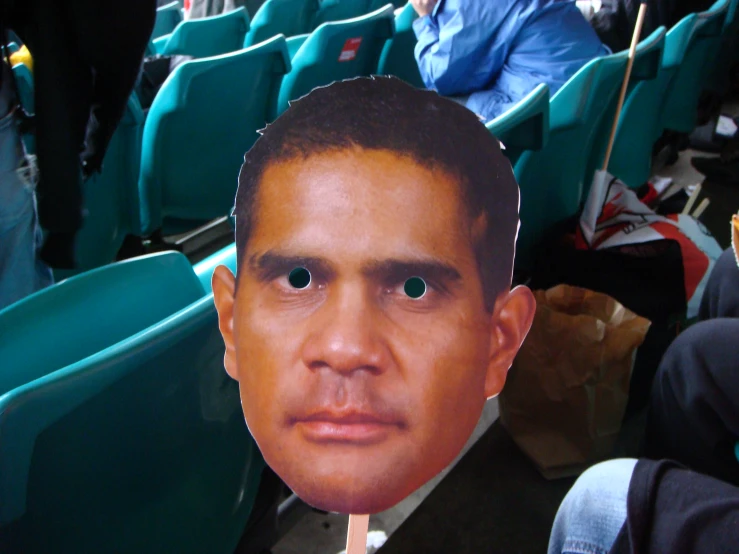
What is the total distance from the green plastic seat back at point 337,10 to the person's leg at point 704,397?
2248 mm

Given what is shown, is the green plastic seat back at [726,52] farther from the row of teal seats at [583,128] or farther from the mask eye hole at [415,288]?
the mask eye hole at [415,288]

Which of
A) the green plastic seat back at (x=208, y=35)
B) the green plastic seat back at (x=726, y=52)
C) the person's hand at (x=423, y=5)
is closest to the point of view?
the person's hand at (x=423, y=5)

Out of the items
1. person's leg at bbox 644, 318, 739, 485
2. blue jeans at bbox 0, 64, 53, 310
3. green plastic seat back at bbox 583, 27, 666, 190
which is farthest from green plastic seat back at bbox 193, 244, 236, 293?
green plastic seat back at bbox 583, 27, 666, 190

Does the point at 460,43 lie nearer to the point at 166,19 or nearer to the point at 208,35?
the point at 208,35

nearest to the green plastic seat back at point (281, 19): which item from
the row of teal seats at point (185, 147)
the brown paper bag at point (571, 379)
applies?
the row of teal seats at point (185, 147)

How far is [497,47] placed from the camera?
3.62 feet

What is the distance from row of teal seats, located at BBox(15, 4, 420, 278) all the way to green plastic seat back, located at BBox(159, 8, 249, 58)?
28.1 inches

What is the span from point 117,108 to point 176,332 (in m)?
0.64

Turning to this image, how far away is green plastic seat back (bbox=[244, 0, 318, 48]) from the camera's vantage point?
2.39 m

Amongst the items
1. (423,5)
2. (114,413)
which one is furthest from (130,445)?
(423,5)

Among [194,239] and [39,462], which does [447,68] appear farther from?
[194,239]

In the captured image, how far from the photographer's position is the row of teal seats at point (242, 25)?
2.09 metres

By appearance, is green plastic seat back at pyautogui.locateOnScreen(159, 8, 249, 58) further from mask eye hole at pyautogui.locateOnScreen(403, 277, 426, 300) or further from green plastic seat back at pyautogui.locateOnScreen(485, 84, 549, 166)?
mask eye hole at pyautogui.locateOnScreen(403, 277, 426, 300)

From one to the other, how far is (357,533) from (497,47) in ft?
3.13
